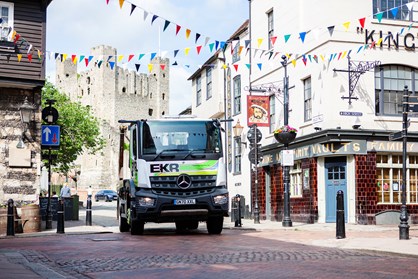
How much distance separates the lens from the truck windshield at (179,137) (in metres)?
16.7

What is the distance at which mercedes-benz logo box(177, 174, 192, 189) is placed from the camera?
16391 mm

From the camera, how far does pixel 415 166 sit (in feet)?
79.8

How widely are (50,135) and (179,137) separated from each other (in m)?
6.70

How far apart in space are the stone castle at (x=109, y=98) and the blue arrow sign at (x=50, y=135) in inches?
2801

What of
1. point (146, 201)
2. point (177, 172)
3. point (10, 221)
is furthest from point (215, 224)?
point (10, 221)

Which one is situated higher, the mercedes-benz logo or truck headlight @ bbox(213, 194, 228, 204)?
the mercedes-benz logo

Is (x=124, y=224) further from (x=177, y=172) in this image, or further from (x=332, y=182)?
(x=332, y=182)

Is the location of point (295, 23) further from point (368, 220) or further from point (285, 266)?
point (285, 266)

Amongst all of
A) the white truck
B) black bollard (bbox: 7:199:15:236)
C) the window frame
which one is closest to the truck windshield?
the white truck

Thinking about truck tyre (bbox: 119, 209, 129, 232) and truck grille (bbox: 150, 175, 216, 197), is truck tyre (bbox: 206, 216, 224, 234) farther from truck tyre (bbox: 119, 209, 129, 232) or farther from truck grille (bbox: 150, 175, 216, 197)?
truck tyre (bbox: 119, 209, 129, 232)

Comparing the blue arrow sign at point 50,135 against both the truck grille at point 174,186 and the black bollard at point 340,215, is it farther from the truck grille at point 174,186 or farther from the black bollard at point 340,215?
the black bollard at point 340,215

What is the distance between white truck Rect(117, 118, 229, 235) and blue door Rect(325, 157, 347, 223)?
8199 millimetres

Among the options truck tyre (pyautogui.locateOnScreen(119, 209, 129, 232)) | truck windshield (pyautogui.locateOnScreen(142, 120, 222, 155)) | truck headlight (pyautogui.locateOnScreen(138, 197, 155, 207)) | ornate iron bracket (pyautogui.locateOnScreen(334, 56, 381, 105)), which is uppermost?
ornate iron bracket (pyautogui.locateOnScreen(334, 56, 381, 105))

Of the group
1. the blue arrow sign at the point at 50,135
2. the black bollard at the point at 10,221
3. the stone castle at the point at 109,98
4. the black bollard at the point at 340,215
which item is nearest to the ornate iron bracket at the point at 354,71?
the black bollard at the point at 340,215
